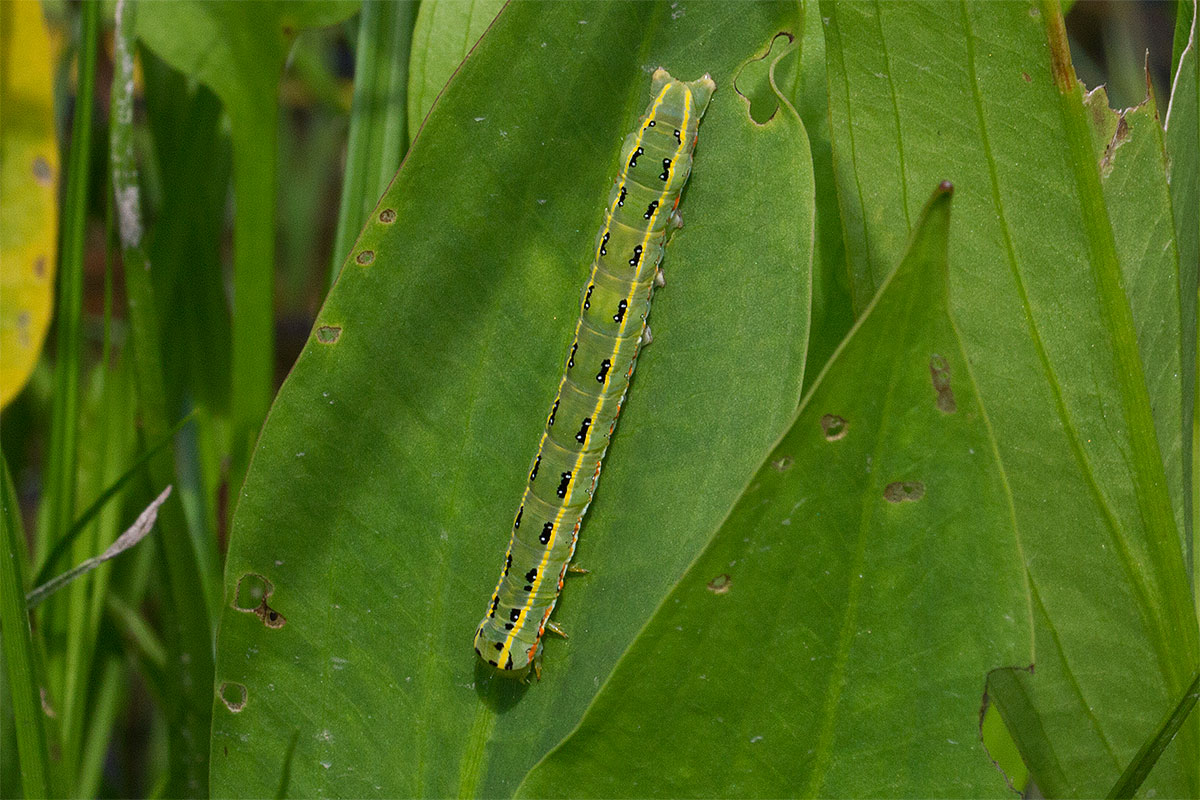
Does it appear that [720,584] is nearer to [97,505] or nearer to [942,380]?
[942,380]

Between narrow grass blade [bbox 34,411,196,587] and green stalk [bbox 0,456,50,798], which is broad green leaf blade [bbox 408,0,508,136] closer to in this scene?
narrow grass blade [bbox 34,411,196,587]

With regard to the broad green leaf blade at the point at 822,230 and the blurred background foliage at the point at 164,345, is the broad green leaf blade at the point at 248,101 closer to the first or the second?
the blurred background foliage at the point at 164,345

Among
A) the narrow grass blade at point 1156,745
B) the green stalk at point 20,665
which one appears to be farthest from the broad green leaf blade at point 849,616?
the green stalk at point 20,665

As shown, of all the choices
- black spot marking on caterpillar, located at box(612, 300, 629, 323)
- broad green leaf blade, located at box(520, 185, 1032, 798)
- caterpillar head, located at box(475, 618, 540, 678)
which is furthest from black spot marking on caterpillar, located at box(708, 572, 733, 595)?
black spot marking on caterpillar, located at box(612, 300, 629, 323)

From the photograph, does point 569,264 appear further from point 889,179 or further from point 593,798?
point 593,798

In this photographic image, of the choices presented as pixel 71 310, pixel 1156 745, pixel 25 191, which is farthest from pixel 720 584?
pixel 25 191

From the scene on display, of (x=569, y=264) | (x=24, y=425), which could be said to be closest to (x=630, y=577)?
(x=569, y=264)
